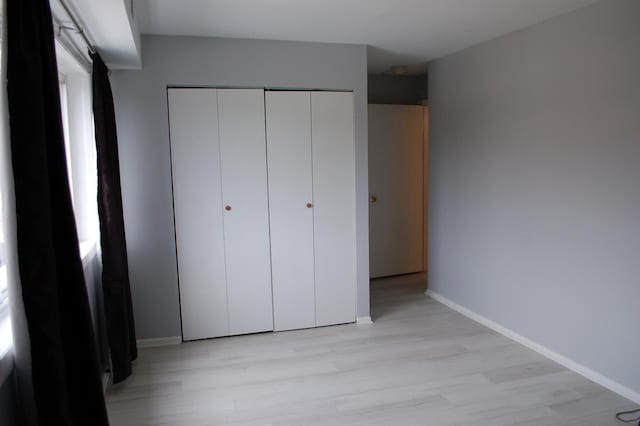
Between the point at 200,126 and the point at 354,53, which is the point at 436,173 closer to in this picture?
the point at 354,53

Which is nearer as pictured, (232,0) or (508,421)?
(508,421)

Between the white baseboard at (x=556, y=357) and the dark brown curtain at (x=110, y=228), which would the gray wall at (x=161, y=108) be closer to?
the dark brown curtain at (x=110, y=228)

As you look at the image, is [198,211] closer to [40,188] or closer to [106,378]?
[106,378]

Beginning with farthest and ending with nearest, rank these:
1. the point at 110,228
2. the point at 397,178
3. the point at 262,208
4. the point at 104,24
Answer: the point at 397,178
the point at 262,208
the point at 110,228
the point at 104,24

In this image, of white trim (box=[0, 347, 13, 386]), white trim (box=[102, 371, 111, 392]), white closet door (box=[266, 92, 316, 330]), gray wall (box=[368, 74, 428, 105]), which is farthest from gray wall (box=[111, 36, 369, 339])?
white trim (box=[0, 347, 13, 386])

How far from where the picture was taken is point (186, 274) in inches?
143

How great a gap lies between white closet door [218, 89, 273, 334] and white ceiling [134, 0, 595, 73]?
572 millimetres

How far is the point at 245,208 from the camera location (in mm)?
3691

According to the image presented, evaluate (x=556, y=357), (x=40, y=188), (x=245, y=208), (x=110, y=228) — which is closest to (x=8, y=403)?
(x=40, y=188)

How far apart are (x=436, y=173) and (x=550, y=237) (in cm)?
158

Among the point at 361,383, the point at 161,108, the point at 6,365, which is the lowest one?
the point at 361,383

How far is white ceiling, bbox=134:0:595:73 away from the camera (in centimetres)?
281

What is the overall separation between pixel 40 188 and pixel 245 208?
2.39 m

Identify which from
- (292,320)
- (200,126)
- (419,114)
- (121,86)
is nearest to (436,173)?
(419,114)
